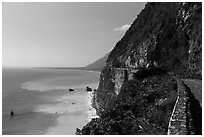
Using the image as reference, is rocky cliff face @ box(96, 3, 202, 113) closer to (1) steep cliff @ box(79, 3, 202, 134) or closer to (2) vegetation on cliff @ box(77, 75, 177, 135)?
(1) steep cliff @ box(79, 3, 202, 134)

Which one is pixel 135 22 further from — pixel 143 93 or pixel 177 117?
pixel 177 117

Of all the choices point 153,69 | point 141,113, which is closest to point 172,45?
point 153,69

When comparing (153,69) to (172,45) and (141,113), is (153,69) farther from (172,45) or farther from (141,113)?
(172,45)

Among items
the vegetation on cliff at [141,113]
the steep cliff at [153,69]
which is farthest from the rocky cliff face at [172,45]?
the vegetation on cliff at [141,113]

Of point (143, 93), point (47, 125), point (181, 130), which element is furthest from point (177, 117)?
point (47, 125)

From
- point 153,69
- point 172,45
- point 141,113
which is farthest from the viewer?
point 172,45

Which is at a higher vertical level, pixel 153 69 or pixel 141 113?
pixel 153 69

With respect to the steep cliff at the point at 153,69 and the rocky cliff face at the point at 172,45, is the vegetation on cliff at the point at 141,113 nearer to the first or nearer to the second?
the steep cliff at the point at 153,69

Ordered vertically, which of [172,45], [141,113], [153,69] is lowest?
[141,113]
